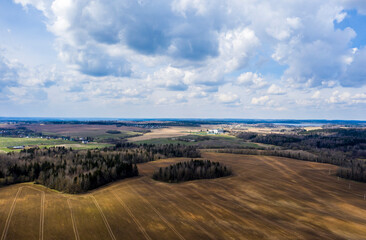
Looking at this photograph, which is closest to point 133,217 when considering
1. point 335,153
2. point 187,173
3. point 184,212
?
point 184,212

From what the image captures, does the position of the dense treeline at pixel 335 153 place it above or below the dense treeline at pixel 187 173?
below

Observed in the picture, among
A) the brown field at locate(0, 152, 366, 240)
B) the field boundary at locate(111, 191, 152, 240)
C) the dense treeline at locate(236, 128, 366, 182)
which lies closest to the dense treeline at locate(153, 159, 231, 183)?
the brown field at locate(0, 152, 366, 240)

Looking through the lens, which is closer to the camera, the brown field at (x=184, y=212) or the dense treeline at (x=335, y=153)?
the brown field at (x=184, y=212)

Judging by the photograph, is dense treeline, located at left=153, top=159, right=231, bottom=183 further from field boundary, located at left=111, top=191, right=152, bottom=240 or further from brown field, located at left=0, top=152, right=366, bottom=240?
field boundary, located at left=111, top=191, right=152, bottom=240

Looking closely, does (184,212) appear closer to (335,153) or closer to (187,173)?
(187,173)

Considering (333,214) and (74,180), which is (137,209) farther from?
(333,214)

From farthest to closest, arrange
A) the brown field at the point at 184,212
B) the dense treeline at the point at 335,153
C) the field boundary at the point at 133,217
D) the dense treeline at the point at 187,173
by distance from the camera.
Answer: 1. the dense treeline at the point at 335,153
2. the dense treeline at the point at 187,173
3. the brown field at the point at 184,212
4. the field boundary at the point at 133,217

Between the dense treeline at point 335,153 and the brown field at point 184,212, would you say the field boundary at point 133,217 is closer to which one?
the brown field at point 184,212

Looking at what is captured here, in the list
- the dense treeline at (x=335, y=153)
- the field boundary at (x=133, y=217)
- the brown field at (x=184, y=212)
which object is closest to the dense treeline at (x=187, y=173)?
the brown field at (x=184, y=212)

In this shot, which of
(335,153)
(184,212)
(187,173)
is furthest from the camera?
(335,153)
